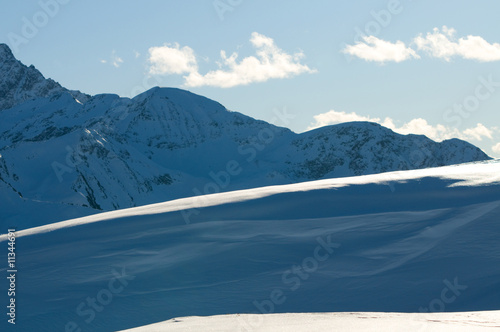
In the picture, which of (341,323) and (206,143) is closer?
(341,323)

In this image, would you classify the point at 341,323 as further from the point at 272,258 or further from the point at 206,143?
the point at 206,143

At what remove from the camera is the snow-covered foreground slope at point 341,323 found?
588 cm

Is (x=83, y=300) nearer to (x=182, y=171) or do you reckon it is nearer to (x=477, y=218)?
(x=477, y=218)

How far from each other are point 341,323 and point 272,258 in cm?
387

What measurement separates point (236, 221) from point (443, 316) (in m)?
6.15

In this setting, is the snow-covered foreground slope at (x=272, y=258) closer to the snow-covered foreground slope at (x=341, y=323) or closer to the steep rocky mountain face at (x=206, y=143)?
A: the snow-covered foreground slope at (x=341, y=323)

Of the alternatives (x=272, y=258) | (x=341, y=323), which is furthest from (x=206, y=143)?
(x=341, y=323)

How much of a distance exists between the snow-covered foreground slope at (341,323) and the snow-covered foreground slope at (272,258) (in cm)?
112

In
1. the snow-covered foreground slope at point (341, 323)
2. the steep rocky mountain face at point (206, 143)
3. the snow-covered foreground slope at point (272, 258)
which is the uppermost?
the steep rocky mountain face at point (206, 143)

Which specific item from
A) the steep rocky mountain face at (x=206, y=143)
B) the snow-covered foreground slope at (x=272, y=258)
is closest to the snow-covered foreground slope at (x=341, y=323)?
the snow-covered foreground slope at (x=272, y=258)

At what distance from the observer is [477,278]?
9.02 meters

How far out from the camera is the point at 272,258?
33.8ft

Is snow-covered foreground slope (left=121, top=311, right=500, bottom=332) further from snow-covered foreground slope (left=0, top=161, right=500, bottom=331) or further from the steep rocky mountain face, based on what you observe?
the steep rocky mountain face

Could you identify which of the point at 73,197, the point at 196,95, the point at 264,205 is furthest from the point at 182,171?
the point at 264,205
